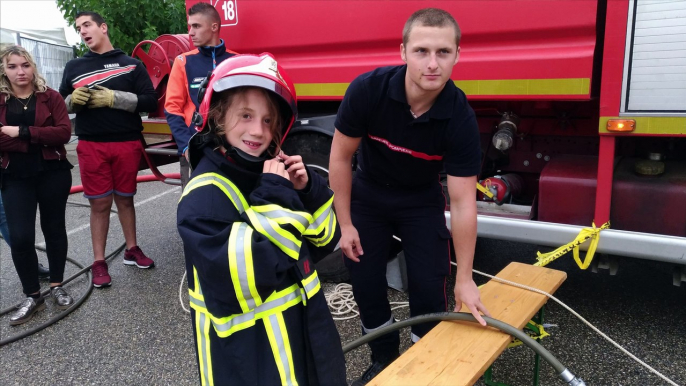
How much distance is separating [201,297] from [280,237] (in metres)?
0.30

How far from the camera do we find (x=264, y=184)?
1452 millimetres

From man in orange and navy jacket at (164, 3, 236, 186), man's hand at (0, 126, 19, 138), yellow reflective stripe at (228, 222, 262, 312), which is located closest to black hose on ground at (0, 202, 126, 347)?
man's hand at (0, 126, 19, 138)

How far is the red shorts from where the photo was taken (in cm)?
403

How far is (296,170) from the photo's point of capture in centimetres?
156

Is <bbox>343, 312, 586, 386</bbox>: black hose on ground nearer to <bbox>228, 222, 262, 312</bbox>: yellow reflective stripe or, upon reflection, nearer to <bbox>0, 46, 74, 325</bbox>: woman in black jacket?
<bbox>228, 222, 262, 312</bbox>: yellow reflective stripe

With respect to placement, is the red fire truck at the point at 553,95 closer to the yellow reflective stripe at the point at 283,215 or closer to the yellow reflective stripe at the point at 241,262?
the yellow reflective stripe at the point at 283,215

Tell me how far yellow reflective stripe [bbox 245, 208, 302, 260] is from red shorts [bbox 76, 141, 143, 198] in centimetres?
303

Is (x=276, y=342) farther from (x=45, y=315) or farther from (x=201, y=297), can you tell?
(x=45, y=315)

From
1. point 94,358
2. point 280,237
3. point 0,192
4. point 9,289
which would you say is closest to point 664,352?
point 280,237

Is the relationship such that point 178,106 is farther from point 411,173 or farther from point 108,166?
point 411,173

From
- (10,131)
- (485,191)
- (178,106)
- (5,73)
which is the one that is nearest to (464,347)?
(485,191)

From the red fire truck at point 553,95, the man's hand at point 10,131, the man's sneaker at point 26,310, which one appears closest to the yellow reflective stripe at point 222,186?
the red fire truck at point 553,95

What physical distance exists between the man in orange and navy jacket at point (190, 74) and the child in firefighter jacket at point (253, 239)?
2.28 metres

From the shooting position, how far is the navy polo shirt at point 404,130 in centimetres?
214
